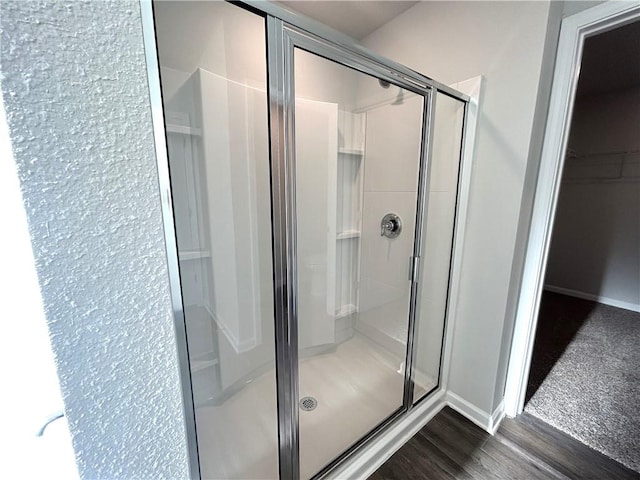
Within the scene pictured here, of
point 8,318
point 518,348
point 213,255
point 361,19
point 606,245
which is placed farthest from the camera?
point 606,245

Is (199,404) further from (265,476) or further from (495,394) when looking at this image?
(495,394)

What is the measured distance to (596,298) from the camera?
3082 millimetres

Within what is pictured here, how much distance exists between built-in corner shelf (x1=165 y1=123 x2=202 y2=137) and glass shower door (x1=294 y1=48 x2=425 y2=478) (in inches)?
19.7

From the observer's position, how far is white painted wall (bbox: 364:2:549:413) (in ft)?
3.68

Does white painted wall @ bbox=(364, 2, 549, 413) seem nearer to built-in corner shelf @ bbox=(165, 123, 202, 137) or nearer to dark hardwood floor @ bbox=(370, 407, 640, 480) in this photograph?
dark hardwood floor @ bbox=(370, 407, 640, 480)

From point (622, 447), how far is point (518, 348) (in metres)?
0.62

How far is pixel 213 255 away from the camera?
0.98 metres

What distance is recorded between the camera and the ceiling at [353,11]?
1435 mm

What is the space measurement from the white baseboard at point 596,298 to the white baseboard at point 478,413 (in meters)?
2.73

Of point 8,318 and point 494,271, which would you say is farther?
point 494,271

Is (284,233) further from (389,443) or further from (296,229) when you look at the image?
(389,443)

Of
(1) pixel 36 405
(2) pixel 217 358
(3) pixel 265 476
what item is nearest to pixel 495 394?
(3) pixel 265 476

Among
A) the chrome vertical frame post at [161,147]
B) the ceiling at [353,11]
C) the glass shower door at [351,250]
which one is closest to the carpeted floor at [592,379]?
the glass shower door at [351,250]

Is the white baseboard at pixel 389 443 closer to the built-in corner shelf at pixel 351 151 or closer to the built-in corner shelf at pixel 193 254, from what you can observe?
the built-in corner shelf at pixel 193 254
